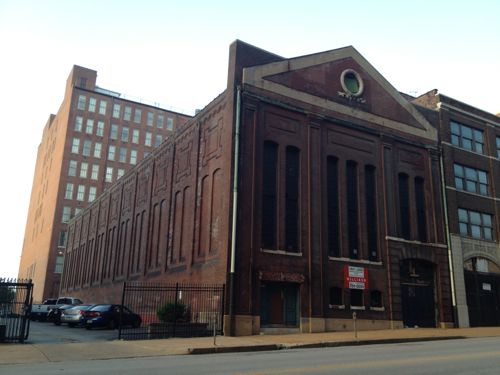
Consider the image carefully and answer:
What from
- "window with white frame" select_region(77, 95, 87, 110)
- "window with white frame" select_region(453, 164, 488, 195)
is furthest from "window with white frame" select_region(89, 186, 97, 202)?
"window with white frame" select_region(453, 164, 488, 195)

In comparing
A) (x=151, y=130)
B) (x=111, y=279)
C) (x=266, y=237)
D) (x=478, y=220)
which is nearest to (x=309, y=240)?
(x=266, y=237)

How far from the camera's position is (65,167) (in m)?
77.1

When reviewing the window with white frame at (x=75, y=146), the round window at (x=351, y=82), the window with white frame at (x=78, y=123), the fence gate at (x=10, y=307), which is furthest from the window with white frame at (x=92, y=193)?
the fence gate at (x=10, y=307)

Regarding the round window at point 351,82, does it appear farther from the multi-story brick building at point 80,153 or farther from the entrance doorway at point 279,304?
the multi-story brick building at point 80,153

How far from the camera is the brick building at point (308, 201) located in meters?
24.1

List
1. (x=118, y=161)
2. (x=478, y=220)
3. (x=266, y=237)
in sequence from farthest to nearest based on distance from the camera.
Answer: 1. (x=118, y=161)
2. (x=478, y=220)
3. (x=266, y=237)

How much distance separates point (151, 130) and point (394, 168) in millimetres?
64729

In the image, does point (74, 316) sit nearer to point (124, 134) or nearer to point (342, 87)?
point (342, 87)

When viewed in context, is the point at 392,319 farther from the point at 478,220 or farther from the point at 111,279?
the point at 111,279

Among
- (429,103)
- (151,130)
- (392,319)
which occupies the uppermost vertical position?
(151,130)

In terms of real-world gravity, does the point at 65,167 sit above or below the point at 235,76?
above

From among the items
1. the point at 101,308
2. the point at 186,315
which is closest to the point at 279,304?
the point at 186,315

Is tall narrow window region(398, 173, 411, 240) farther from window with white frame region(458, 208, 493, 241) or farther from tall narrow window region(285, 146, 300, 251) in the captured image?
tall narrow window region(285, 146, 300, 251)

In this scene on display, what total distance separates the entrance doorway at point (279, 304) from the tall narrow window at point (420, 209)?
10.2 meters
